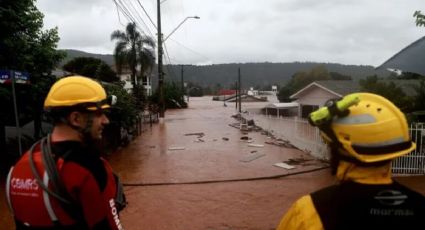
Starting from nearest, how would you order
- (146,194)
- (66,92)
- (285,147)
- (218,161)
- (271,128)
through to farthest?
(66,92) → (146,194) → (218,161) → (285,147) → (271,128)

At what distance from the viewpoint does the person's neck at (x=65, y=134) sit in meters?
2.05

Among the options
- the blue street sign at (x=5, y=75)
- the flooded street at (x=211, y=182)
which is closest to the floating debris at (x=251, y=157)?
the flooded street at (x=211, y=182)

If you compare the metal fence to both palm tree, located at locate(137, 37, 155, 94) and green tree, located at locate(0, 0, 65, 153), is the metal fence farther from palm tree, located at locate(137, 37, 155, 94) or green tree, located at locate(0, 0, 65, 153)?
palm tree, located at locate(137, 37, 155, 94)

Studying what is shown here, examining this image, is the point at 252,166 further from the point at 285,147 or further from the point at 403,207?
the point at 403,207

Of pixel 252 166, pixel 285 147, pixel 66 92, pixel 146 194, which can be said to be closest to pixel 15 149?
pixel 146 194

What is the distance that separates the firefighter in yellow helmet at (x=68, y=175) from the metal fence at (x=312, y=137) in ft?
6.63

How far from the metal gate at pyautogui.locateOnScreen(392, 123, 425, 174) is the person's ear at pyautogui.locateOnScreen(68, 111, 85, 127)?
1072 centimetres

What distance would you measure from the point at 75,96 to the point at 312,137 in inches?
547

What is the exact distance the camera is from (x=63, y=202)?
6.30 ft

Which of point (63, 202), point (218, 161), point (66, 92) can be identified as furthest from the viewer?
point (218, 161)

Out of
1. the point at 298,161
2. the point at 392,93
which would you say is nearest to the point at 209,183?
the point at 298,161

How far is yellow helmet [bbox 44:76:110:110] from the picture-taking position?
2084mm

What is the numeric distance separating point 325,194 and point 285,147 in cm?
1608

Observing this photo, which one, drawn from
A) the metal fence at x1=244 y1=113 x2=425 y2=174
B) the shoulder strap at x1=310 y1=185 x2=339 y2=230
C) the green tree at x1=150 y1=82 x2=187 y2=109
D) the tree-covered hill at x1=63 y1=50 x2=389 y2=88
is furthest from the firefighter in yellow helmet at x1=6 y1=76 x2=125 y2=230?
the tree-covered hill at x1=63 y1=50 x2=389 y2=88
